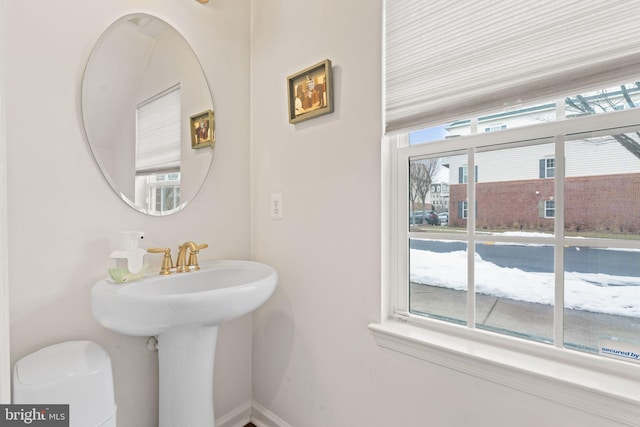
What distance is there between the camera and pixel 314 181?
1322 millimetres

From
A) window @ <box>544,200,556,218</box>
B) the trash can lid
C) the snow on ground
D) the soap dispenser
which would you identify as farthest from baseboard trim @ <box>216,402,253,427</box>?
window @ <box>544,200,556,218</box>

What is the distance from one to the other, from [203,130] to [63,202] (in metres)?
0.62

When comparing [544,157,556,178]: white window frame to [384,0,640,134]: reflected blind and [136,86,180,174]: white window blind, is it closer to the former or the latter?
[384,0,640,134]: reflected blind

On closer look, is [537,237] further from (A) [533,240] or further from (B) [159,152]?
(B) [159,152]

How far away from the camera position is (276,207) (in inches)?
58.6

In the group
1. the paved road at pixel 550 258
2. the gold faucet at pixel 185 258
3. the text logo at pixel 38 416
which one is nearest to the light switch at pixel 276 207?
the gold faucet at pixel 185 258

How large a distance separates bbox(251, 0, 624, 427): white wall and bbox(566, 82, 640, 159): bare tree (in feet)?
1.92

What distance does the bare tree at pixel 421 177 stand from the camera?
1113 mm


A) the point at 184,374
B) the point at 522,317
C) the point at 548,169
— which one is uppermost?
the point at 548,169

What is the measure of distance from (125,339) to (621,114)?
5.89ft

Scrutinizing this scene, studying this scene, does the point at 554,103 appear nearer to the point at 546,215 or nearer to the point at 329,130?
the point at 546,215

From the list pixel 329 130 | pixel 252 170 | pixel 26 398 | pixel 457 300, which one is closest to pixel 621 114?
pixel 457 300

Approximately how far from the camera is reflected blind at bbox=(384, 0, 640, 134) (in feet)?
2.36

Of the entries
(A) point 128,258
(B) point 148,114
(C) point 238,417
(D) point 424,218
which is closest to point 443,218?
(D) point 424,218
